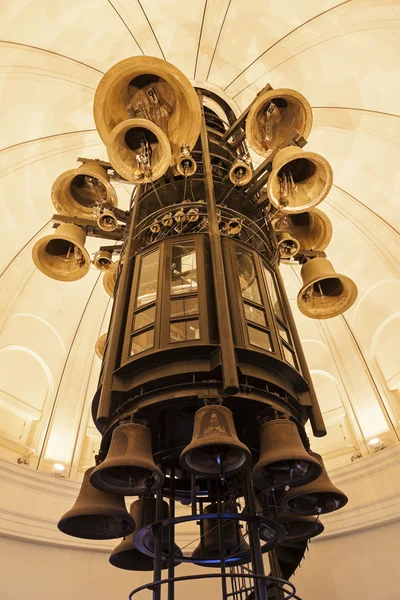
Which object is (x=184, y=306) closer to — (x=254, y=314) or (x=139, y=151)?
(x=254, y=314)

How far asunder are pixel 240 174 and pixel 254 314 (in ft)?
6.77

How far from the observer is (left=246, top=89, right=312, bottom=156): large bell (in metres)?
5.79

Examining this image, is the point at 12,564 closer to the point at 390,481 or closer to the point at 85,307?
the point at 85,307

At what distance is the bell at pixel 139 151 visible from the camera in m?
4.65

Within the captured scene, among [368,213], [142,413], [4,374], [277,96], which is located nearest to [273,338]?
[142,413]

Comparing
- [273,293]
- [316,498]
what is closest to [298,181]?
[273,293]

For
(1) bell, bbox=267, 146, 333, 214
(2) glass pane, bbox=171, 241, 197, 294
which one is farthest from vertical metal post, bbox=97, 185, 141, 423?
(1) bell, bbox=267, 146, 333, 214

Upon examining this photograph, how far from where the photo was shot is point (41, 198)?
8969 mm

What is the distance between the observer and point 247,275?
179 inches

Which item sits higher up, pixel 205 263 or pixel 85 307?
pixel 85 307

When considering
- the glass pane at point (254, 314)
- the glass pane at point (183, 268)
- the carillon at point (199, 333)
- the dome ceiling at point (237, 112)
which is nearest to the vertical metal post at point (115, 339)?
the carillon at point (199, 333)

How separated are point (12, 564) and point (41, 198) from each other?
648 cm

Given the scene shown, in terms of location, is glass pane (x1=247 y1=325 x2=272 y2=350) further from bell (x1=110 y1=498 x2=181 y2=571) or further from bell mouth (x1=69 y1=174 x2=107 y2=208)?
bell mouth (x1=69 y1=174 x2=107 y2=208)

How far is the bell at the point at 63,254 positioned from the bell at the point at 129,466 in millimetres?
2900
